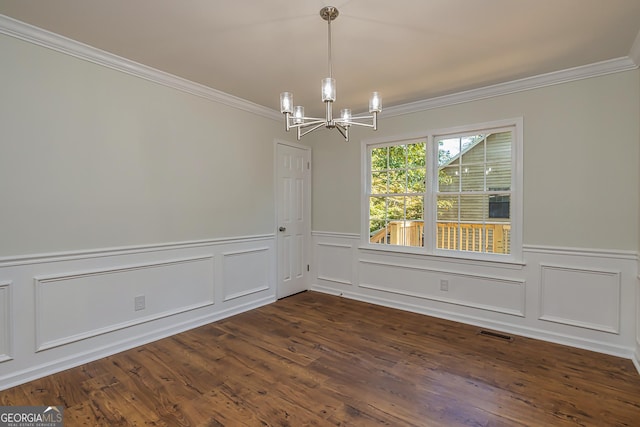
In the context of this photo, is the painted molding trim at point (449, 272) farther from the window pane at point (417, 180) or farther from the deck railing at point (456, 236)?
the window pane at point (417, 180)

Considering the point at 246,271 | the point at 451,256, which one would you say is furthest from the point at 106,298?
the point at 451,256

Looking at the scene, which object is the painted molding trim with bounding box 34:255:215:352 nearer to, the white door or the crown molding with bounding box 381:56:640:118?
the white door

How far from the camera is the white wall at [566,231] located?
2703 mm

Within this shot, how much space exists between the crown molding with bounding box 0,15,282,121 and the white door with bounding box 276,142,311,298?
947mm

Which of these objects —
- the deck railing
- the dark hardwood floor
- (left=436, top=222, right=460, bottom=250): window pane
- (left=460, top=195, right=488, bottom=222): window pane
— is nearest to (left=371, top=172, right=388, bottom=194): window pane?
the deck railing

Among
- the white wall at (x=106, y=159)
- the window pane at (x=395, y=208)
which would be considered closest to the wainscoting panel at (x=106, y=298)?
the white wall at (x=106, y=159)

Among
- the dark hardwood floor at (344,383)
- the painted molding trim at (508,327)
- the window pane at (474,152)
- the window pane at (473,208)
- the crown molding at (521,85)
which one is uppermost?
the crown molding at (521,85)

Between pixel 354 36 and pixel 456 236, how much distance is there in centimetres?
242

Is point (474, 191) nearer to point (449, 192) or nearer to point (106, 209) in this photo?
point (449, 192)

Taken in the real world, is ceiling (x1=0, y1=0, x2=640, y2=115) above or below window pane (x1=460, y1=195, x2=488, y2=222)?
above

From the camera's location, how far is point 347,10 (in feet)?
6.63

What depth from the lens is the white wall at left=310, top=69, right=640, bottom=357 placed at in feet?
8.87

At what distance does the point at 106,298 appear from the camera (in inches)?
105

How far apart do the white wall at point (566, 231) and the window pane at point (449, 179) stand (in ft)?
1.65
